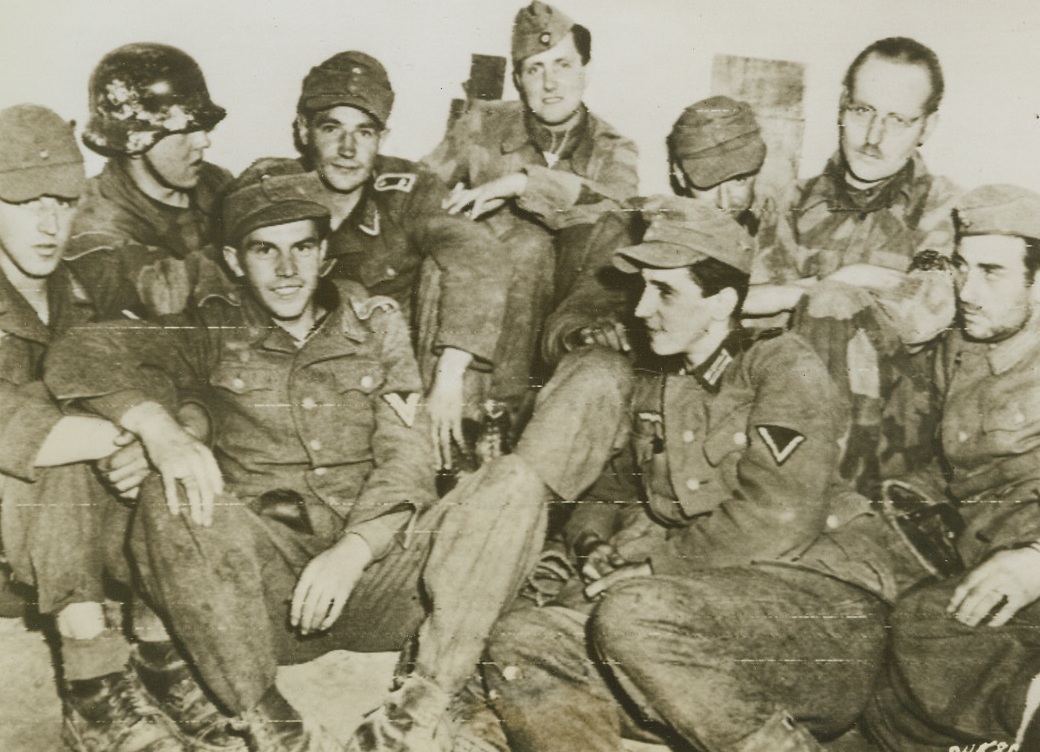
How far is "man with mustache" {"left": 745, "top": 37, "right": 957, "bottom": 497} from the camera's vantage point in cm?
303

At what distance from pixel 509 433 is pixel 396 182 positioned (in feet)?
3.17

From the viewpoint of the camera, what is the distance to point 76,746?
9.58ft

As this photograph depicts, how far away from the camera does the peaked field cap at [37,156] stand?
2918 millimetres

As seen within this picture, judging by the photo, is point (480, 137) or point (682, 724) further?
point (480, 137)

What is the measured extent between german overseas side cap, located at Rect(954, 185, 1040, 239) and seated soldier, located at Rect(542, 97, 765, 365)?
784 mm

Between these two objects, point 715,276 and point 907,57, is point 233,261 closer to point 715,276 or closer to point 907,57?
point 715,276

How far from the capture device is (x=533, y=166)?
309cm

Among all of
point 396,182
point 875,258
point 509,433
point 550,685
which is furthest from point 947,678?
point 396,182

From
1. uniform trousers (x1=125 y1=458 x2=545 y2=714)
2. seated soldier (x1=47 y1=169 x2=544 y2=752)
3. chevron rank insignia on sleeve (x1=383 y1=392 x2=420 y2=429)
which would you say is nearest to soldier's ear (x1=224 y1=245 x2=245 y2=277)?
seated soldier (x1=47 y1=169 x2=544 y2=752)

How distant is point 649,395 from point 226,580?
153 cm

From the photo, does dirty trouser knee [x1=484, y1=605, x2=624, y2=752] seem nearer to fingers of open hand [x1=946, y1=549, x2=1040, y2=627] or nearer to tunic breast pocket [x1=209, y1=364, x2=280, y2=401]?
tunic breast pocket [x1=209, y1=364, x2=280, y2=401]

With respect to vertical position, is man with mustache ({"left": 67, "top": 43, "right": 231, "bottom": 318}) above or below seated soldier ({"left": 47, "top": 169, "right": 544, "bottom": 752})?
above

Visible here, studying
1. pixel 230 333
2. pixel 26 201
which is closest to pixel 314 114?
pixel 230 333

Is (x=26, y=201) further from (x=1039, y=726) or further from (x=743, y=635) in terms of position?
(x=1039, y=726)
